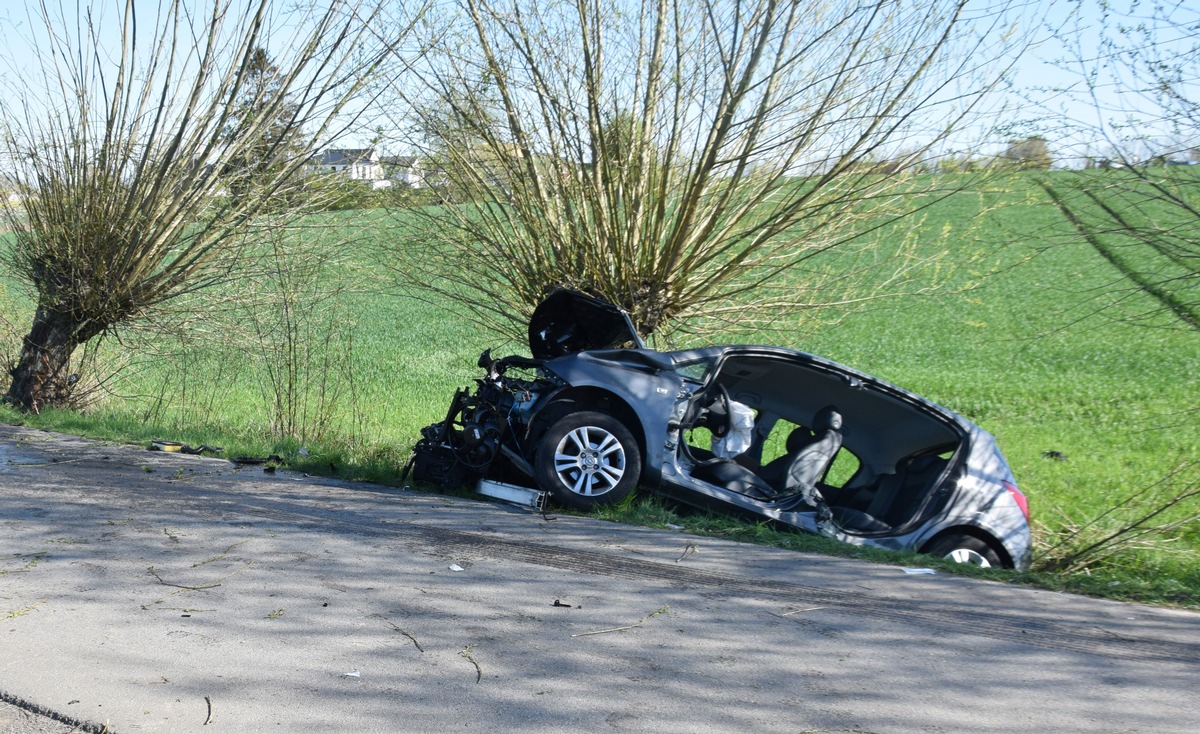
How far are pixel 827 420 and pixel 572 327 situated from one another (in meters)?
2.25

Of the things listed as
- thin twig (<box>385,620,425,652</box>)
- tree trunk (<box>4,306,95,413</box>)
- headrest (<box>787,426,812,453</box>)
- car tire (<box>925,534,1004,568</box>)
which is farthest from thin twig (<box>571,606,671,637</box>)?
tree trunk (<box>4,306,95,413</box>)

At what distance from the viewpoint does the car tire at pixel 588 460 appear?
764cm

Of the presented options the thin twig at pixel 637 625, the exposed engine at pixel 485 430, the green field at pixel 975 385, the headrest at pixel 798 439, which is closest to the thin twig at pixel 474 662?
the thin twig at pixel 637 625

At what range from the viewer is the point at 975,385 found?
21.3m

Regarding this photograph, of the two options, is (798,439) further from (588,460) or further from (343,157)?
(343,157)

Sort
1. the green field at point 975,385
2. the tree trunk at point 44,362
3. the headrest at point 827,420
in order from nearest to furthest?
the headrest at point 827,420 < the green field at point 975,385 < the tree trunk at point 44,362

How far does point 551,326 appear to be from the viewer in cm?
897

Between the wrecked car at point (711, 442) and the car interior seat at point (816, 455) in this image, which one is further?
the car interior seat at point (816, 455)

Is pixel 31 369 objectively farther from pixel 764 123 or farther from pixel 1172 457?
pixel 1172 457

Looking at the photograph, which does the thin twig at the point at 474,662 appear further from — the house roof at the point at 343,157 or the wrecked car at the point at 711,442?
the house roof at the point at 343,157

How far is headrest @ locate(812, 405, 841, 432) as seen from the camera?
841 cm

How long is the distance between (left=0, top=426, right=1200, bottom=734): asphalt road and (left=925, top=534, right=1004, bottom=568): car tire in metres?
1.25

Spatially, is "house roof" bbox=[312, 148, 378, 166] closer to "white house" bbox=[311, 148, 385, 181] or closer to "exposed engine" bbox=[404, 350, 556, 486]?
"white house" bbox=[311, 148, 385, 181]

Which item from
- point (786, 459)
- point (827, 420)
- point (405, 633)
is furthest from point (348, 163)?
point (405, 633)
